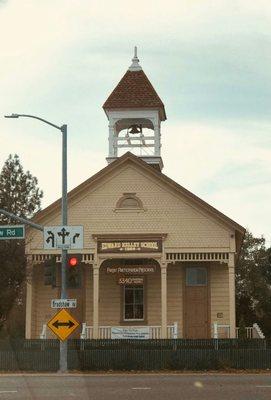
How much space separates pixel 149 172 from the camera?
35.1m

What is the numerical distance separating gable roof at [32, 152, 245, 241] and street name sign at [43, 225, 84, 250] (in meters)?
8.79

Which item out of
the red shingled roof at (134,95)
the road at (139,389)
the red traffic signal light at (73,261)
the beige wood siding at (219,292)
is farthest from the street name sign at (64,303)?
the red shingled roof at (134,95)

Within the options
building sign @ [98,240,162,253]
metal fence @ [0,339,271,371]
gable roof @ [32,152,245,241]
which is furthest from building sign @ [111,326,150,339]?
gable roof @ [32,152,245,241]

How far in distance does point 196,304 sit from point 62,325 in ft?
39.8

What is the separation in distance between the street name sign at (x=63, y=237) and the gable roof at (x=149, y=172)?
8.79 m

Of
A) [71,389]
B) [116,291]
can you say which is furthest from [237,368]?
[71,389]

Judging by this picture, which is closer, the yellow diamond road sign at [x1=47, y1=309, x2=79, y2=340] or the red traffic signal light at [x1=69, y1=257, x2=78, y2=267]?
the yellow diamond road sign at [x1=47, y1=309, x2=79, y2=340]

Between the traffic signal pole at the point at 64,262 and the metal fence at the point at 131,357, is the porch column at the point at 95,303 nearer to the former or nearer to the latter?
the metal fence at the point at 131,357

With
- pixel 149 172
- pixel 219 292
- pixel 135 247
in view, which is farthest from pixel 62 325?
pixel 219 292

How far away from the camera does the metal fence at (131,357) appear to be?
27.9 metres

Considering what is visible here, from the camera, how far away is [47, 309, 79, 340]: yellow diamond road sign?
2405 cm

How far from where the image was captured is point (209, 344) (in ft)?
94.0

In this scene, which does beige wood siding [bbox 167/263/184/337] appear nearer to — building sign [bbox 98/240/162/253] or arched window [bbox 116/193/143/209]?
building sign [bbox 98/240/162/253]

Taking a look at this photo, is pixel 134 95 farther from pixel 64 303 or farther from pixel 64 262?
pixel 64 303
